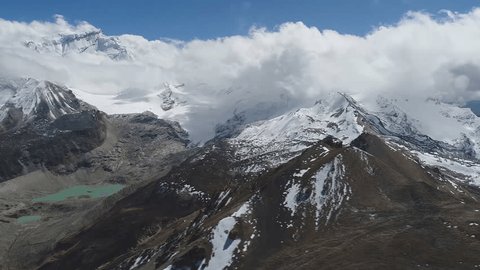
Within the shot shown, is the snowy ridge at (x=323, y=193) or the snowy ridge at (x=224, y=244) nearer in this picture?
the snowy ridge at (x=224, y=244)

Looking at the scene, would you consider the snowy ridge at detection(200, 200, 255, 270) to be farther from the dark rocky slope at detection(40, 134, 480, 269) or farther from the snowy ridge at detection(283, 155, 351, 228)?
the snowy ridge at detection(283, 155, 351, 228)

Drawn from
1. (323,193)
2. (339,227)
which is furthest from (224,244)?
(323,193)

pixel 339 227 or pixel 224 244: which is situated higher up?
pixel 224 244

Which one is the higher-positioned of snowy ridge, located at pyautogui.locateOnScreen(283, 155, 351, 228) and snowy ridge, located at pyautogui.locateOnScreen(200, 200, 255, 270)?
snowy ridge, located at pyautogui.locateOnScreen(283, 155, 351, 228)

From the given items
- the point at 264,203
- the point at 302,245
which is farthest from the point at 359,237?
the point at 264,203

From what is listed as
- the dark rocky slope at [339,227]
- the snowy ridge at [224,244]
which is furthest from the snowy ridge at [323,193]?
the snowy ridge at [224,244]

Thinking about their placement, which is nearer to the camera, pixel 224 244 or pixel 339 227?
pixel 339 227

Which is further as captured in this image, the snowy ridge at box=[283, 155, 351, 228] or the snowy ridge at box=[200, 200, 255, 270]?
the snowy ridge at box=[283, 155, 351, 228]

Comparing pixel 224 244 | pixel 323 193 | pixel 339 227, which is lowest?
pixel 339 227

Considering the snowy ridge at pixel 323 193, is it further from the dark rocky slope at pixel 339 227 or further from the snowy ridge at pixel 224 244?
the snowy ridge at pixel 224 244

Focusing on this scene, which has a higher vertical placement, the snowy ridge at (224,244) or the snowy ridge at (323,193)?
the snowy ridge at (323,193)

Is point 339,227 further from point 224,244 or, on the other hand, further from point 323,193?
point 224,244

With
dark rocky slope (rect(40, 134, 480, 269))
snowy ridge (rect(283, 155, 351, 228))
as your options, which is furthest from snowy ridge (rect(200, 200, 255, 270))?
snowy ridge (rect(283, 155, 351, 228))
